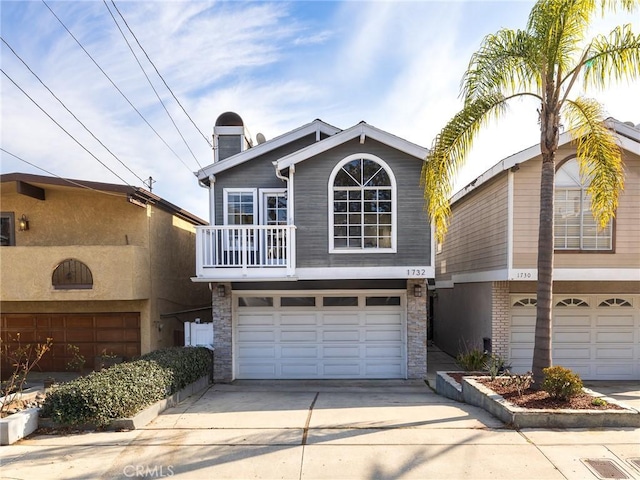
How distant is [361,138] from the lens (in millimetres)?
9469

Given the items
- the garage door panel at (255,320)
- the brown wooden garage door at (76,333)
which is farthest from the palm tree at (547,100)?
the brown wooden garage door at (76,333)

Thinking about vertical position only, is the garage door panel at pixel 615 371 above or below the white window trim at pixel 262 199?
below

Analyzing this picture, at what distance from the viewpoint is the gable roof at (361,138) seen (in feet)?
30.8

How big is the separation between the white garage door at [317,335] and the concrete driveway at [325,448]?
10.5 feet

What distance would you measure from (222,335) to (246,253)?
2.23 m

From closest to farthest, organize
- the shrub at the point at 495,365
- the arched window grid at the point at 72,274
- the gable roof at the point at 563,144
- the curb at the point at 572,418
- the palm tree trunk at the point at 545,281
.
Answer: the curb at the point at 572,418 → the palm tree trunk at the point at 545,281 → the shrub at the point at 495,365 → the gable roof at the point at 563,144 → the arched window grid at the point at 72,274

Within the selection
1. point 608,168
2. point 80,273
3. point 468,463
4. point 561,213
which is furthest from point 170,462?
point 561,213

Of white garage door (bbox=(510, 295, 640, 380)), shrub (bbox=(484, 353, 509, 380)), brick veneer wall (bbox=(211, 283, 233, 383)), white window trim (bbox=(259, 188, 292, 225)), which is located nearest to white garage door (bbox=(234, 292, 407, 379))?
brick veneer wall (bbox=(211, 283, 233, 383))

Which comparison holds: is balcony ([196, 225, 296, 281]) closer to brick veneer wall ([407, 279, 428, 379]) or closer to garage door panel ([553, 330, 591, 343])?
brick veneer wall ([407, 279, 428, 379])

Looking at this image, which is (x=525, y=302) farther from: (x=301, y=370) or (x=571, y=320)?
(x=301, y=370)

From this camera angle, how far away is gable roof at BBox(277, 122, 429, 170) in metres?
9.39

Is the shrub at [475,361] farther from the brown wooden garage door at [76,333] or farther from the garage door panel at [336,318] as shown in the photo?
the brown wooden garage door at [76,333]

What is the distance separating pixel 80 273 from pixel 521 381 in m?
10.4

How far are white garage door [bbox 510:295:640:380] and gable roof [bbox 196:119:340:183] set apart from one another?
22.4ft
